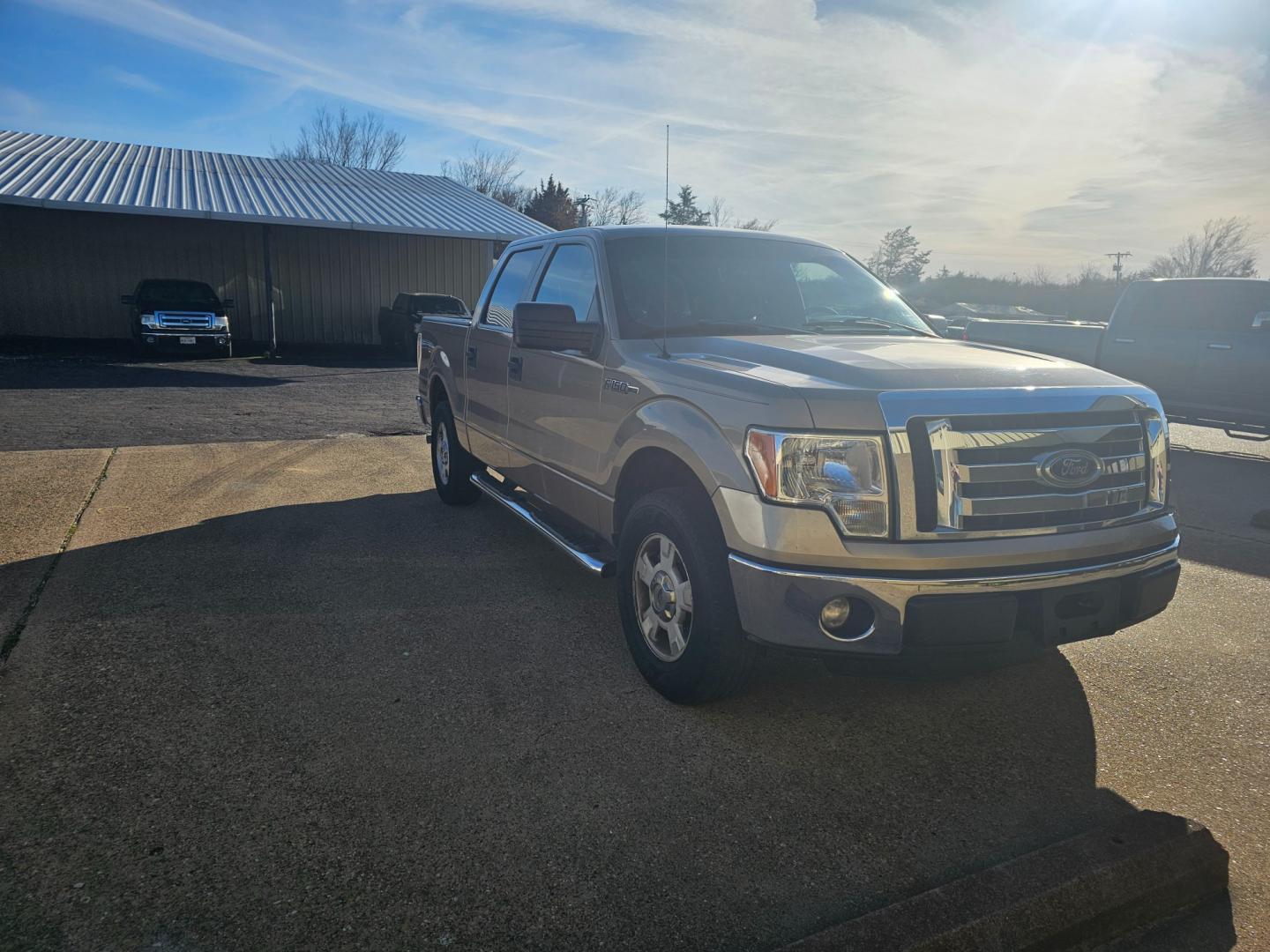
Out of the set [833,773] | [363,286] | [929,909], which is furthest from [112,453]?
[363,286]

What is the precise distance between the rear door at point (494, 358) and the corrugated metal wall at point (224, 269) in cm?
1777

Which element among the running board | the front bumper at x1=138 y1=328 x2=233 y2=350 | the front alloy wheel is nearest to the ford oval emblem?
the front alloy wheel

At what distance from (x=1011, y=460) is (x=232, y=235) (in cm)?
2533

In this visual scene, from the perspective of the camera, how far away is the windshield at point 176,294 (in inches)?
750

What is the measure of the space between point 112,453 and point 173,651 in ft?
18.3

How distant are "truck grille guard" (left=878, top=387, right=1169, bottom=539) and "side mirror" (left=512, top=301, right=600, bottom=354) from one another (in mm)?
1518

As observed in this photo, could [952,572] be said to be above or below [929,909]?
above

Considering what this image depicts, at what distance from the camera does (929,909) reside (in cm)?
225

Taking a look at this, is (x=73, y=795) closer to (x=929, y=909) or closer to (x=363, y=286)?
(x=929, y=909)

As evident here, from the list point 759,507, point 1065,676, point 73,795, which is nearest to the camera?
point 73,795

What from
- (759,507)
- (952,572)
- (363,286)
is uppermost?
(363,286)

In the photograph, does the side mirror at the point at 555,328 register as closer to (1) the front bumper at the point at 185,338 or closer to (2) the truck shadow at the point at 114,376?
(2) the truck shadow at the point at 114,376

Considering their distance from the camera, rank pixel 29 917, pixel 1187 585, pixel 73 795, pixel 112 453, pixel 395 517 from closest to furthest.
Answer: pixel 29 917 → pixel 73 795 → pixel 1187 585 → pixel 395 517 → pixel 112 453

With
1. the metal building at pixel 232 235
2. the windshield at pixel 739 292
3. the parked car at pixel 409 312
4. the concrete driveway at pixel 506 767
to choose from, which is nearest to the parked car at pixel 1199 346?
the concrete driveway at pixel 506 767
